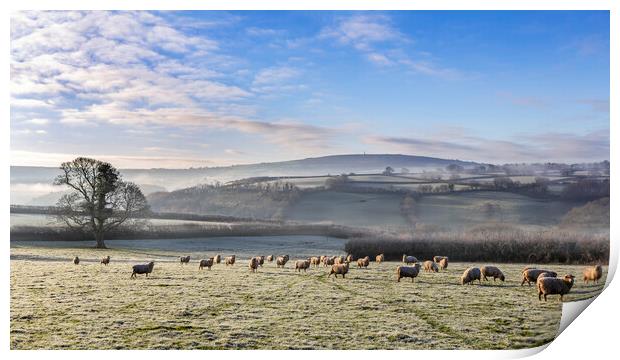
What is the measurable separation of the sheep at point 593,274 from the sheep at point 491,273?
4.30 ft

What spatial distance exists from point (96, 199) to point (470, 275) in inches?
263


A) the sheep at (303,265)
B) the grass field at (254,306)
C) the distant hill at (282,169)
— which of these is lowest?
the grass field at (254,306)

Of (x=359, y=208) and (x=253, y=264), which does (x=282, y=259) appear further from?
(x=359, y=208)

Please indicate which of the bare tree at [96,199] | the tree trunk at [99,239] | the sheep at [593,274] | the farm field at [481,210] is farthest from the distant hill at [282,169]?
the sheep at [593,274]

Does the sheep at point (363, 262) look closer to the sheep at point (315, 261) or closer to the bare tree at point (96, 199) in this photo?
the sheep at point (315, 261)

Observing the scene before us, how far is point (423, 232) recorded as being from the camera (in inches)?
387

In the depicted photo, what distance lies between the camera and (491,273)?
390 inches

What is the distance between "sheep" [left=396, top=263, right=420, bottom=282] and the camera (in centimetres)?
999

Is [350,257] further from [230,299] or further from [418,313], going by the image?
[230,299]

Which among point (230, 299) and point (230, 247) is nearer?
point (230, 299)

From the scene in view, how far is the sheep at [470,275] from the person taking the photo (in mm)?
10016

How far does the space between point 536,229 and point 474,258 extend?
1164 millimetres

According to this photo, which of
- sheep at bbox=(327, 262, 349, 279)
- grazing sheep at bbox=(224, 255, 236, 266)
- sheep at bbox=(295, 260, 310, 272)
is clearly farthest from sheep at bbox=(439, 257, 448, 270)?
grazing sheep at bbox=(224, 255, 236, 266)
